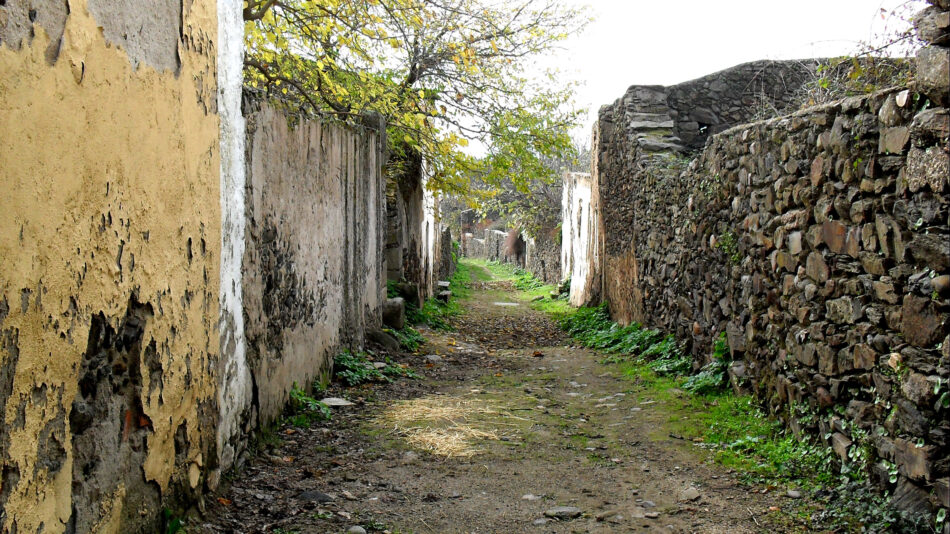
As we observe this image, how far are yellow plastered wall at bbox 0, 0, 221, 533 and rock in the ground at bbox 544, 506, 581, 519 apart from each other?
64.6 inches

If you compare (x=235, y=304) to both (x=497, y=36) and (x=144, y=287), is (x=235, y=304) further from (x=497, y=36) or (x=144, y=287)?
(x=497, y=36)

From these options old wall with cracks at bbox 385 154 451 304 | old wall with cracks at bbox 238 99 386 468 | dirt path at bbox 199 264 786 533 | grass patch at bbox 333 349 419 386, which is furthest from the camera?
old wall with cracks at bbox 385 154 451 304

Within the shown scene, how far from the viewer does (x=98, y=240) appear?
2363 millimetres

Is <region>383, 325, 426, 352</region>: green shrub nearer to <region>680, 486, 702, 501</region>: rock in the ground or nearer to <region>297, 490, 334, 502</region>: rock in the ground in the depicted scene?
<region>297, 490, 334, 502</region>: rock in the ground

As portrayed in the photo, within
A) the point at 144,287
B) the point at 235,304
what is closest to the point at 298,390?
the point at 235,304

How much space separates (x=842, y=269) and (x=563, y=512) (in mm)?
1944

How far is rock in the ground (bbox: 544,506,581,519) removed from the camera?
11.7 feet

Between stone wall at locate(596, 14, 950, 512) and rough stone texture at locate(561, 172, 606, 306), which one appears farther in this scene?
rough stone texture at locate(561, 172, 606, 306)

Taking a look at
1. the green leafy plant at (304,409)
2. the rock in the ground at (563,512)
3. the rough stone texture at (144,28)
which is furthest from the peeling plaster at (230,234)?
the rock in the ground at (563,512)

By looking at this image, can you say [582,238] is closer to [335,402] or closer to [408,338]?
[408,338]

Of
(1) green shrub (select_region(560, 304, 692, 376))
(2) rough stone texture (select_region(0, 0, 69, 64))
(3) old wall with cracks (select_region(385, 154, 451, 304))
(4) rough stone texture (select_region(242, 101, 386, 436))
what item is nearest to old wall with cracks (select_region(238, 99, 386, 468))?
(4) rough stone texture (select_region(242, 101, 386, 436))

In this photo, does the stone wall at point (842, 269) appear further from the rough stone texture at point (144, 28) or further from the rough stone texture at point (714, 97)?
the rough stone texture at point (714, 97)

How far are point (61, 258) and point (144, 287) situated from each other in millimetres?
550

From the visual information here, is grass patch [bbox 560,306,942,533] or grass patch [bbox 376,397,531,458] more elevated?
grass patch [bbox 560,306,942,533]
